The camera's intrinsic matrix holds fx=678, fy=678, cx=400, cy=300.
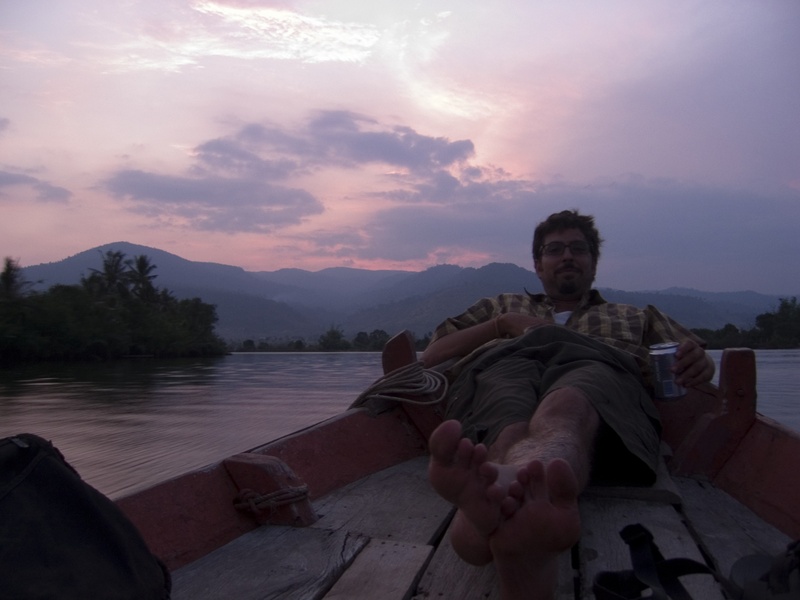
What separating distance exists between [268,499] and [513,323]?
1495 millimetres

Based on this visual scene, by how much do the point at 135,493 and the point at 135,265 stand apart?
5817 cm

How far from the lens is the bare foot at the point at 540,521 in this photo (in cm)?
118

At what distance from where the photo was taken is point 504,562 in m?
1.26

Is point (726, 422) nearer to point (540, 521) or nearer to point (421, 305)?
point (540, 521)

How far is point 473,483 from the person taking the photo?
122 centimetres

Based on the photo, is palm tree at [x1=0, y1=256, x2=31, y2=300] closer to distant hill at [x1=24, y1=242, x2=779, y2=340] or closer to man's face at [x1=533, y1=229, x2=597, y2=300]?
distant hill at [x1=24, y1=242, x2=779, y2=340]

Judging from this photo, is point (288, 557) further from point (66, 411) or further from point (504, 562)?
point (66, 411)

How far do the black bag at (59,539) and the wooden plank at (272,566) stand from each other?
26 cm

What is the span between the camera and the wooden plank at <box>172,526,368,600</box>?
4.88 feet

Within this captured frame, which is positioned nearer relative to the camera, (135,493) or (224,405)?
(135,493)

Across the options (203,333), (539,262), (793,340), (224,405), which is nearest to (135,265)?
(203,333)

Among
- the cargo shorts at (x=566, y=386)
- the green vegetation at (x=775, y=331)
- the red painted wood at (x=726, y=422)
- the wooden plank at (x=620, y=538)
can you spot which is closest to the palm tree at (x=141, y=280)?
the green vegetation at (x=775, y=331)

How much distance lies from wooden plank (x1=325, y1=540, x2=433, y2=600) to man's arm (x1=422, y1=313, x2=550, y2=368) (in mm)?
1429

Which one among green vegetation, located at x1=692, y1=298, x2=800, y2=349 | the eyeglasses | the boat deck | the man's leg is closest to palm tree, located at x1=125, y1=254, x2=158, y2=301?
green vegetation, located at x1=692, y1=298, x2=800, y2=349
